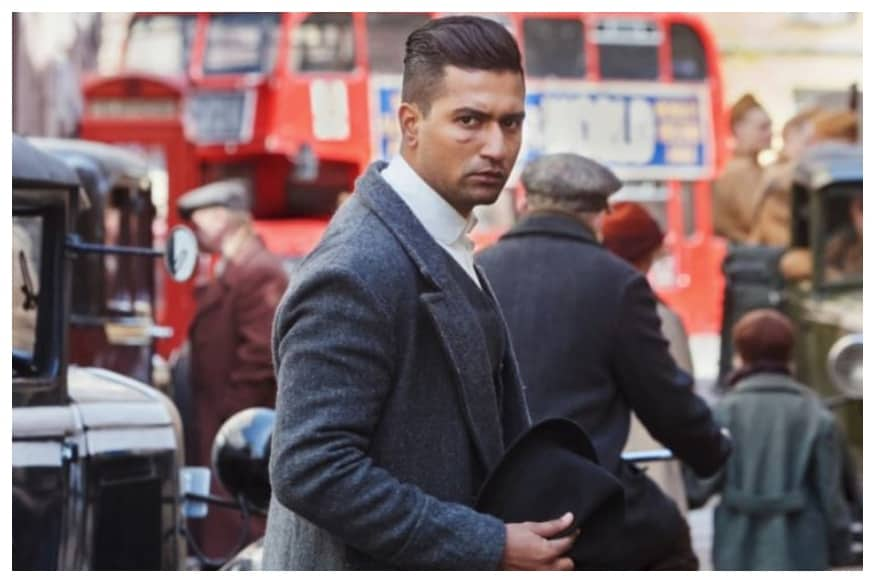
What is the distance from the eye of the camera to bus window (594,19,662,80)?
82.8 feet

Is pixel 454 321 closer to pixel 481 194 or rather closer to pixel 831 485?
pixel 481 194

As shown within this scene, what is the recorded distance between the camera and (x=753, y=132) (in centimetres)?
1534

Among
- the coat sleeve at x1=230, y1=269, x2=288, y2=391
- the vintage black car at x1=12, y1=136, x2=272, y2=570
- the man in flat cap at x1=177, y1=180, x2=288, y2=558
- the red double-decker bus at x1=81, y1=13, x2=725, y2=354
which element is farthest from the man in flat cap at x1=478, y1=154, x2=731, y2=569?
the red double-decker bus at x1=81, y1=13, x2=725, y2=354

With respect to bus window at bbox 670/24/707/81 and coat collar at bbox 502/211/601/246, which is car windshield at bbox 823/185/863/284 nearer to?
coat collar at bbox 502/211/601/246

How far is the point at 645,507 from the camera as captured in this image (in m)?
5.25

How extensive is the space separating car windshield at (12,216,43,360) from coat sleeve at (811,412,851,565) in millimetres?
3025

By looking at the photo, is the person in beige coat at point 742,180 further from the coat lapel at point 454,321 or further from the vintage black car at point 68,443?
the coat lapel at point 454,321

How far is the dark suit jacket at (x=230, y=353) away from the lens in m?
9.42

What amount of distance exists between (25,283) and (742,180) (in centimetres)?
956

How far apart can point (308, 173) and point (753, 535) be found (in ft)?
58.4

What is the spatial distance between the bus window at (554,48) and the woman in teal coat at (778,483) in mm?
16950

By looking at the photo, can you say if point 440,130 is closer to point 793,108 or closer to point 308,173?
point 308,173

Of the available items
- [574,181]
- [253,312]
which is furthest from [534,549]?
[253,312]
